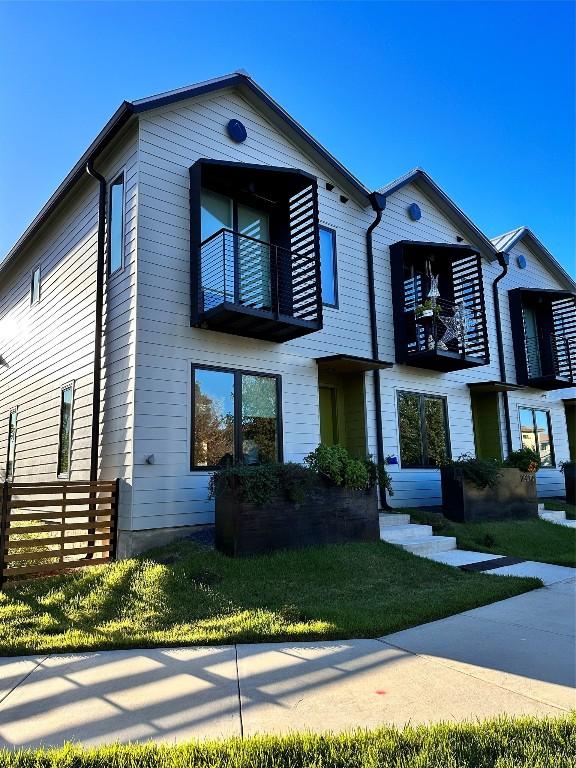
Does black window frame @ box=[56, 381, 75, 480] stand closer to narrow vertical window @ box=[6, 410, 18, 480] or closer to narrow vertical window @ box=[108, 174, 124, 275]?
narrow vertical window @ box=[108, 174, 124, 275]

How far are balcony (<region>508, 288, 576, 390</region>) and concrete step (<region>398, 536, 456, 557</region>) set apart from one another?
7.86m

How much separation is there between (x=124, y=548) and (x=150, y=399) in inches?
83.5

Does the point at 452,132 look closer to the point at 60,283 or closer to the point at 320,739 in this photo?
the point at 60,283

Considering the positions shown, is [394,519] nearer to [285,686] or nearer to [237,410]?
[237,410]

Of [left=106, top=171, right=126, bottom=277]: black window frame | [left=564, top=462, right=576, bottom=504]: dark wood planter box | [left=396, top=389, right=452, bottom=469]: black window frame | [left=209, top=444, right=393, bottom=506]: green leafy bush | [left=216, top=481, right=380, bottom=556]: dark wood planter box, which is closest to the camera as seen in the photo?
[left=216, top=481, right=380, bottom=556]: dark wood planter box

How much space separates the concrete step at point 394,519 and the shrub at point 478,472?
5.15ft

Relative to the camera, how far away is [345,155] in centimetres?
1227

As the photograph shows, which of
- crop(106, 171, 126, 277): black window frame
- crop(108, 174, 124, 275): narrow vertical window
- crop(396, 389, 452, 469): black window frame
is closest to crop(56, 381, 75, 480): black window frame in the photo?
crop(106, 171, 126, 277): black window frame

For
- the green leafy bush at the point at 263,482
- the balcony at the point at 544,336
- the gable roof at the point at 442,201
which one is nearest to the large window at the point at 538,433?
the balcony at the point at 544,336

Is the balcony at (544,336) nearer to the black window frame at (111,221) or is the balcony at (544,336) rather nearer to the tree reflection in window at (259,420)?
the tree reflection in window at (259,420)

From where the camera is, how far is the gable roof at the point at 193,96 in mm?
8727

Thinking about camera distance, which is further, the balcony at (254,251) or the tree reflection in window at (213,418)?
the balcony at (254,251)

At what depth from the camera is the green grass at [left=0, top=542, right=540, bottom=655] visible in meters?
4.73

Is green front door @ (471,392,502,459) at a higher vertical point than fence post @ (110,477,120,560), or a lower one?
higher
